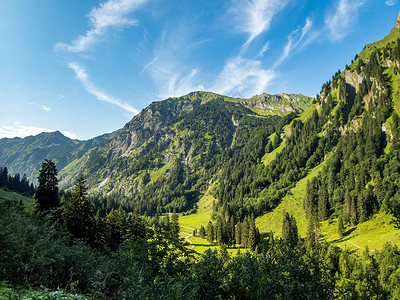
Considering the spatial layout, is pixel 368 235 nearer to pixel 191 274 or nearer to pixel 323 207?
pixel 323 207

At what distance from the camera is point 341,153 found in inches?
6216

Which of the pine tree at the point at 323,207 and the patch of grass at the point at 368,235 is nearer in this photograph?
the patch of grass at the point at 368,235

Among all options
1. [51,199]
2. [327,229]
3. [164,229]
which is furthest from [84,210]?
[327,229]

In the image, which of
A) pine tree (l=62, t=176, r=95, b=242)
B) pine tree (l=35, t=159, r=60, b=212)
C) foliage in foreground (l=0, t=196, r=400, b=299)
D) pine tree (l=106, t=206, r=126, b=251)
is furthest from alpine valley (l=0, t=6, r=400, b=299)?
pine tree (l=35, t=159, r=60, b=212)

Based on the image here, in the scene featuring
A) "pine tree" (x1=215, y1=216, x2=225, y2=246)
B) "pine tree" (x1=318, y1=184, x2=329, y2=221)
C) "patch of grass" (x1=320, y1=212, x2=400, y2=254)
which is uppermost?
"pine tree" (x1=318, y1=184, x2=329, y2=221)

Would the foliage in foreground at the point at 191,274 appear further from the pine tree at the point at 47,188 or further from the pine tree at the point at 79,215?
the pine tree at the point at 47,188

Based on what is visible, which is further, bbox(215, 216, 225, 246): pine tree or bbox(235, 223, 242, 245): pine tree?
bbox(215, 216, 225, 246): pine tree

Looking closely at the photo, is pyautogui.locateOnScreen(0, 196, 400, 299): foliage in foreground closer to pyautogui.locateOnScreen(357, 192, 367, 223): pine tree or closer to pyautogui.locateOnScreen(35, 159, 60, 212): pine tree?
pyautogui.locateOnScreen(35, 159, 60, 212): pine tree

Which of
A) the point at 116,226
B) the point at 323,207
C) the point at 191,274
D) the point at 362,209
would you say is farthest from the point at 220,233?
the point at 191,274

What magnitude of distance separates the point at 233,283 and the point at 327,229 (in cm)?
12406

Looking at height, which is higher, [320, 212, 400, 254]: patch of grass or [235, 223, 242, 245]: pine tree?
[320, 212, 400, 254]: patch of grass

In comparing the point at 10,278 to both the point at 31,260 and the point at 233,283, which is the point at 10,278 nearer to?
the point at 31,260

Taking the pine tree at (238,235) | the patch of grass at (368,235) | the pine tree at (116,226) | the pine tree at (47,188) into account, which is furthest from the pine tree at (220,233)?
the pine tree at (47,188)

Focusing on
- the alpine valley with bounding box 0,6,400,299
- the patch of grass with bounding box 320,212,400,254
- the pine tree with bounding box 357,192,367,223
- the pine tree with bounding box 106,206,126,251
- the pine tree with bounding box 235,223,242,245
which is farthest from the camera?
the pine tree with bounding box 235,223,242,245
